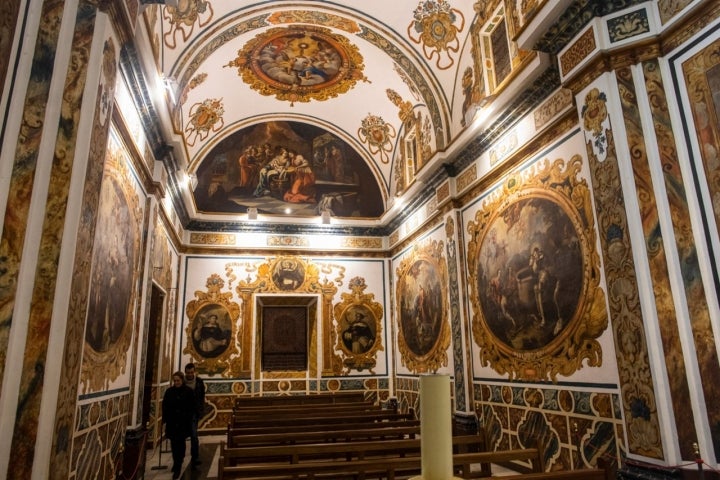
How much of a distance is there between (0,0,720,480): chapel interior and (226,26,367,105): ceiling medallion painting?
71 millimetres

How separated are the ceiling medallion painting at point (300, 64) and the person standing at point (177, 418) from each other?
7236mm

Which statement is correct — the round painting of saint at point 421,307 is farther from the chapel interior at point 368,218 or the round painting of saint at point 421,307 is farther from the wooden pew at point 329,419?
the wooden pew at point 329,419

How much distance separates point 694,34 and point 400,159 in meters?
9.29

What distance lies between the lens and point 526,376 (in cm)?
753

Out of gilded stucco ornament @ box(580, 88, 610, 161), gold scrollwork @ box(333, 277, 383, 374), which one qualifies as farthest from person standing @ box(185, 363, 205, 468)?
gilded stucco ornament @ box(580, 88, 610, 161)

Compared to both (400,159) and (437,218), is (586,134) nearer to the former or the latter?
(437,218)

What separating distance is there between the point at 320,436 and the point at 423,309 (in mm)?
6101

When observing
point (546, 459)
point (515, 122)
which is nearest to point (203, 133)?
point (515, 122)

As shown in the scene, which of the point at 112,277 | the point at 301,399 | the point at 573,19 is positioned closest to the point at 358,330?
the point at 301,399

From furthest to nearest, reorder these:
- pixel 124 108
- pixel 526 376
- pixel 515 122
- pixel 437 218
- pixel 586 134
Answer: pixel 437 218, pixel 515 122, pixel 526 376, pixel 124 108, pixel 586 134

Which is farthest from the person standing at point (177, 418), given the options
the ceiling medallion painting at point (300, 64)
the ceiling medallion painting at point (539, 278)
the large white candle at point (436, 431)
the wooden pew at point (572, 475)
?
the large white candle at point (436, 431)

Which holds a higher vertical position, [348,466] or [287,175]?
[287,175]

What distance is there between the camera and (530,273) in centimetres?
739

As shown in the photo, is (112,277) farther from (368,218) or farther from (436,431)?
(368,218)
